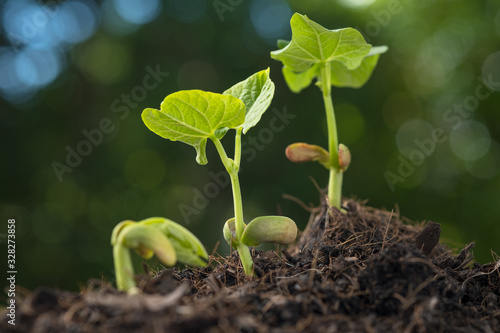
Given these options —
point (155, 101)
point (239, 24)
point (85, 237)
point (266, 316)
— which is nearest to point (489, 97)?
point (239, 24)

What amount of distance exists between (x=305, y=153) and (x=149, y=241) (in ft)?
1.49

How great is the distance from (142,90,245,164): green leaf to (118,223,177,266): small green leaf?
0.18m

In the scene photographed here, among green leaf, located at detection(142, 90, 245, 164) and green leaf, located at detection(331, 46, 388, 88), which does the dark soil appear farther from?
green leaf, located at detection(331, 46, 388, 88)

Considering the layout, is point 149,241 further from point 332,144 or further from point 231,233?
point 332,144

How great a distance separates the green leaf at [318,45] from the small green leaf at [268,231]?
33 cm

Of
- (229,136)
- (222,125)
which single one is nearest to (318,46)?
(222,125)

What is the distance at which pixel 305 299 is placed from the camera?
0.46 meters

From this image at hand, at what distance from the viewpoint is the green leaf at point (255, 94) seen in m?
0.62

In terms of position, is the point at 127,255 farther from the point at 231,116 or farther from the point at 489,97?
the point at 489,97

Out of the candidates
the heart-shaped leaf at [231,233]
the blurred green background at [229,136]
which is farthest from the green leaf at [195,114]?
the blurred green background at [229,136]

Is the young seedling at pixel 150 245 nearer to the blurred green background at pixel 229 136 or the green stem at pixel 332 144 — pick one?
the green stem at pixel 332 144

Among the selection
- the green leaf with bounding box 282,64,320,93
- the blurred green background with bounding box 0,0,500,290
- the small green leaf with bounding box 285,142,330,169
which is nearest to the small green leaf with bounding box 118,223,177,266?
the small green leaf with bounding box 285,142,330,169

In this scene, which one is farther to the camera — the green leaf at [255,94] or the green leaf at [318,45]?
the green leaf at [318,45]

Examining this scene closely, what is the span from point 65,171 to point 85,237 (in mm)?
463
